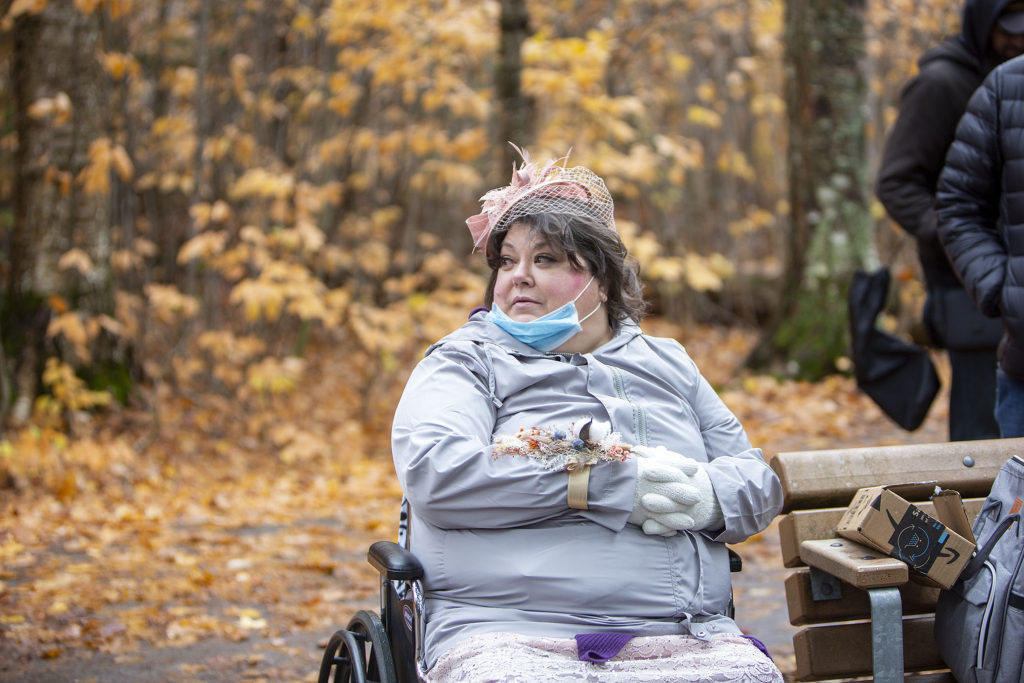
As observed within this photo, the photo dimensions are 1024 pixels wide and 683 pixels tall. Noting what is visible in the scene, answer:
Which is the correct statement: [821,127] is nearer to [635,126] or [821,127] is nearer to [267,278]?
[635,126]

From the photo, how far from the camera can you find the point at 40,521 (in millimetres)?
5793

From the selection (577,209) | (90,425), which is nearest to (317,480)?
(90,425)

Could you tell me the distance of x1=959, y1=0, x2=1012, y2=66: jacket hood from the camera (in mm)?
3627

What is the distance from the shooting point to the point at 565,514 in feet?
7.82

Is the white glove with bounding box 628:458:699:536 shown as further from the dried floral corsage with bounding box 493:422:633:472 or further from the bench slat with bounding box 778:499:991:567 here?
the bench slat with bounding box 778:499:991:567

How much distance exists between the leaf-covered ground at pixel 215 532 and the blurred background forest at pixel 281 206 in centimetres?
5

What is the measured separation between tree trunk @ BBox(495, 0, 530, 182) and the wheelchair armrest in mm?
5895

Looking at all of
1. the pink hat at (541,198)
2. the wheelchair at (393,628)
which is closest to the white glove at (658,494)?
the wheelchair at (393,628)

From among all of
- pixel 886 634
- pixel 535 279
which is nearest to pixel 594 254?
pixel 535 279

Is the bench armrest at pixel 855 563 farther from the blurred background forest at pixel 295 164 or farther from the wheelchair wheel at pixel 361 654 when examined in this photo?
the blurred background forest at pixel 295 164

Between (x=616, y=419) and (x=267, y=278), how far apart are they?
5.81 meters

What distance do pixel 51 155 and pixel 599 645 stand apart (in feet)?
21.9

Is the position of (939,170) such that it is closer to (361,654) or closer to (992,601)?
(992,601)

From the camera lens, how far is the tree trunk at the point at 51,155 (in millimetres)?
7414
